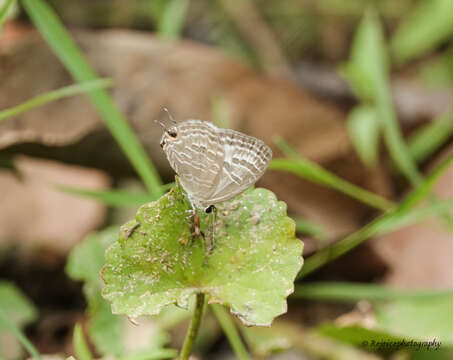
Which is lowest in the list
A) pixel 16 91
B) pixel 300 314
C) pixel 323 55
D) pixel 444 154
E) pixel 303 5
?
pixel 300 314

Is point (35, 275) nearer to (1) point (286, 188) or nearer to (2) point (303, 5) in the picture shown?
(1) point (286, 188)

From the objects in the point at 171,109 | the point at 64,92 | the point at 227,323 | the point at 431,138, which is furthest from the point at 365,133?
the point at 64,92

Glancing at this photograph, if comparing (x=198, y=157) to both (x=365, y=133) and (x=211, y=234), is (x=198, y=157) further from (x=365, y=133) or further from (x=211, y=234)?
(x=365, y=133)

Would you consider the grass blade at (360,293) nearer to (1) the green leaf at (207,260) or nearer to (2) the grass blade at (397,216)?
(2) the grass blade at (397,216)

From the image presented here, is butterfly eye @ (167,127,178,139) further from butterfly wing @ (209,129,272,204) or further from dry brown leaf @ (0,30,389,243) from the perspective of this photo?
dry brown leaf @ (0,30,389,243)

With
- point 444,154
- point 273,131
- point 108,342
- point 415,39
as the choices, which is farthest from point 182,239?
point 415,39

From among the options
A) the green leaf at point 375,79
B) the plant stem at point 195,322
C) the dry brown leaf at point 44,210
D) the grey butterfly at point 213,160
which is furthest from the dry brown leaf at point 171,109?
the plant stem at point 195,322
